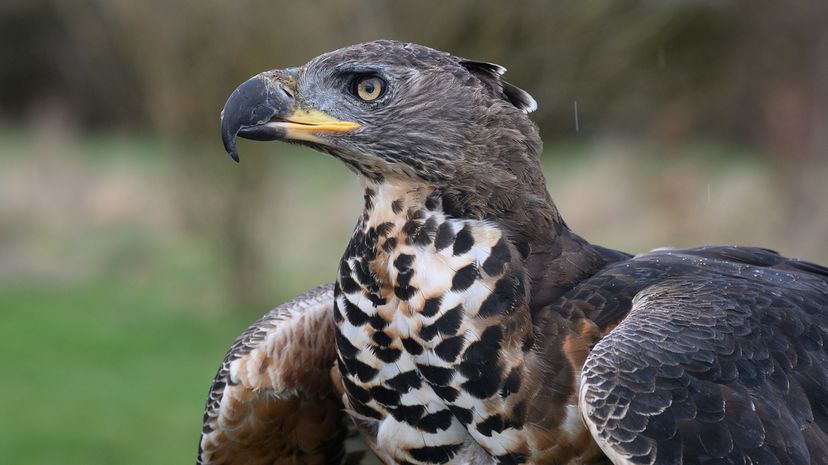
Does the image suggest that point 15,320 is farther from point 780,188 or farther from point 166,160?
point 780,188

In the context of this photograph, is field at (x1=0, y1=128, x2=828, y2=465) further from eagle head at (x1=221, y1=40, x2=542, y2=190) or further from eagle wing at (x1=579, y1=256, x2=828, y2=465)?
eagle wing at (x1=579, y1=256, x2=828, y2=465)

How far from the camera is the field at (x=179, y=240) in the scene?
10359 millimetres

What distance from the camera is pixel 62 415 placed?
1003 cm

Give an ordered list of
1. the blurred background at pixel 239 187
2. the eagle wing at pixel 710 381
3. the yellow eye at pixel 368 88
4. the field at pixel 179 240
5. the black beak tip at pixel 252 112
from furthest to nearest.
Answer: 1. the blurred background at pixel 239 187
2. the field at pixel 179 240
3. the yellow eye at pixel 368 88
4. the black beak tip at pixel 252 112
5. the eagle wing at pixel 710 381

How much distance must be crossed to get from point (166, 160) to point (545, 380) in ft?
31.3

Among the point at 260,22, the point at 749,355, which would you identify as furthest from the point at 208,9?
the point at 749,355

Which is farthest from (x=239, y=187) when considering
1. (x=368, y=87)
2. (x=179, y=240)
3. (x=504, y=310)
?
(x=504, y=310)

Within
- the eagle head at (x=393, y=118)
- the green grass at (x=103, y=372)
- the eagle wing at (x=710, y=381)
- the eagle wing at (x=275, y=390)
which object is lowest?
the green grass at (x=103, y=372)

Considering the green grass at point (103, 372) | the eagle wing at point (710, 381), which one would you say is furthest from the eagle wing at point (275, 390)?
the green grass at point (103, 372)

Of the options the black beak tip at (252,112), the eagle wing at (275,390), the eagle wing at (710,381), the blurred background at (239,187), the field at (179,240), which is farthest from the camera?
the blurred background at (239,187)

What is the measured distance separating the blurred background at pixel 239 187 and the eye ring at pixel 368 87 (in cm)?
616

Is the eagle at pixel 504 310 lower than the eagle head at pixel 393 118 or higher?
lower

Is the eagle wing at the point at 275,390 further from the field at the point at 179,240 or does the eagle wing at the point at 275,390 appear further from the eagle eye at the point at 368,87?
the field at the point at 179,240

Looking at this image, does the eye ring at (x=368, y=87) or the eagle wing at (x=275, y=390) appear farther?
the eagle wing at (x=275, y=390)
